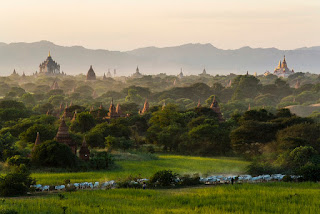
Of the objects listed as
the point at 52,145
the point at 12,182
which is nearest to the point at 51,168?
the point at 52,145

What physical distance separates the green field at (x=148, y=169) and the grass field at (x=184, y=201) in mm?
7185

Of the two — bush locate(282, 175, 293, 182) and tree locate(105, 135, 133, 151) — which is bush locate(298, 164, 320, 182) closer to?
bush locate(282, 175, 293, 182)

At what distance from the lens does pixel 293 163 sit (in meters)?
37.5

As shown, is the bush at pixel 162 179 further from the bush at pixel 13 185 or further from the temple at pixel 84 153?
the temple at pixel 84 153

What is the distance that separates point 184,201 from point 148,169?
18.4 m

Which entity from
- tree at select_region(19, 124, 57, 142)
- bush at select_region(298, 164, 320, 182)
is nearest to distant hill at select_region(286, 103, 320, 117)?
tree at select_region(19, 124, 57, 142)

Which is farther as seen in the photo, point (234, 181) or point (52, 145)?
point (52, 145)

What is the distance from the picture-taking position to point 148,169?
4059cm

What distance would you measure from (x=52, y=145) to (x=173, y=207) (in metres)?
20.4

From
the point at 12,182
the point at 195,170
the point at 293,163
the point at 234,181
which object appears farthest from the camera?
the point at 195,170

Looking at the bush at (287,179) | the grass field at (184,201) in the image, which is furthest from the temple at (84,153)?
the bush at (287,179)

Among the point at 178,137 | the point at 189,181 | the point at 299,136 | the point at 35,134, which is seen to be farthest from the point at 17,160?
the point at 299,136

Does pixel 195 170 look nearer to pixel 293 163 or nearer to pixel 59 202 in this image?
pixel 293 163

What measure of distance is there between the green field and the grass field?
23.6 ft
